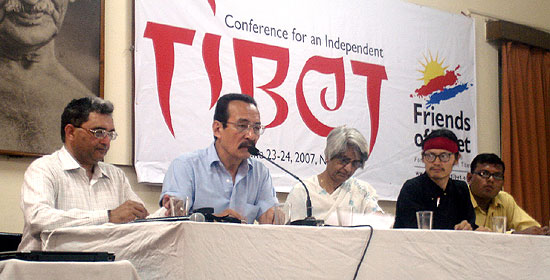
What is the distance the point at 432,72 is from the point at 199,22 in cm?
184

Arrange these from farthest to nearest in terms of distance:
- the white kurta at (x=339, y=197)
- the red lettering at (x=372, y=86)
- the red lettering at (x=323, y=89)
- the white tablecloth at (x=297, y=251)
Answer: the red lettering at (x=372, y=86) → the red lettering at (x=323, y=89) → the white kurta at (x=339, y=197) → the white tablecloth at (x=297, y=251)

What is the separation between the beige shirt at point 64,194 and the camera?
2268mm

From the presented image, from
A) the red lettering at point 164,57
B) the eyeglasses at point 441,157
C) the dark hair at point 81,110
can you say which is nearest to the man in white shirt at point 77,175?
the dark hair at point 81,110

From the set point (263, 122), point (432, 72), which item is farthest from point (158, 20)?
point (432, 72)

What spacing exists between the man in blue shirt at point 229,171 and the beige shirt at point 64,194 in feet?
0.76

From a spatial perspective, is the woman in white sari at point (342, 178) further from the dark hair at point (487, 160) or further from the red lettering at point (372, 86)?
the red lettering at point (372, 86)

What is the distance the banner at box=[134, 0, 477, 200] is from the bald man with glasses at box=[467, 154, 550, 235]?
945 mm

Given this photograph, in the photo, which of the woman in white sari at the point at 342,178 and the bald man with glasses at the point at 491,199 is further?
the bald man with glasses at the point at 491,199

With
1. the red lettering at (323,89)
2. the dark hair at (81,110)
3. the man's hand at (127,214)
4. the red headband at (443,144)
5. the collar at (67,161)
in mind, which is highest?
the red lettering at (323,89)

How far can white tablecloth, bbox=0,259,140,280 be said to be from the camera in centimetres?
151

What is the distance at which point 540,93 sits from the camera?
5.42 metres

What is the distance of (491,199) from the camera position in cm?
364

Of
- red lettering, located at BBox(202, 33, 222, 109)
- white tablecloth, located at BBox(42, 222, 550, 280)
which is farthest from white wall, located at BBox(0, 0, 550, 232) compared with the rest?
white tablecloth, located at BBox(42, 222, 550, 280)

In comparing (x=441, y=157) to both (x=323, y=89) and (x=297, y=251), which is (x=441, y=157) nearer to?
(x=323, y=89)
